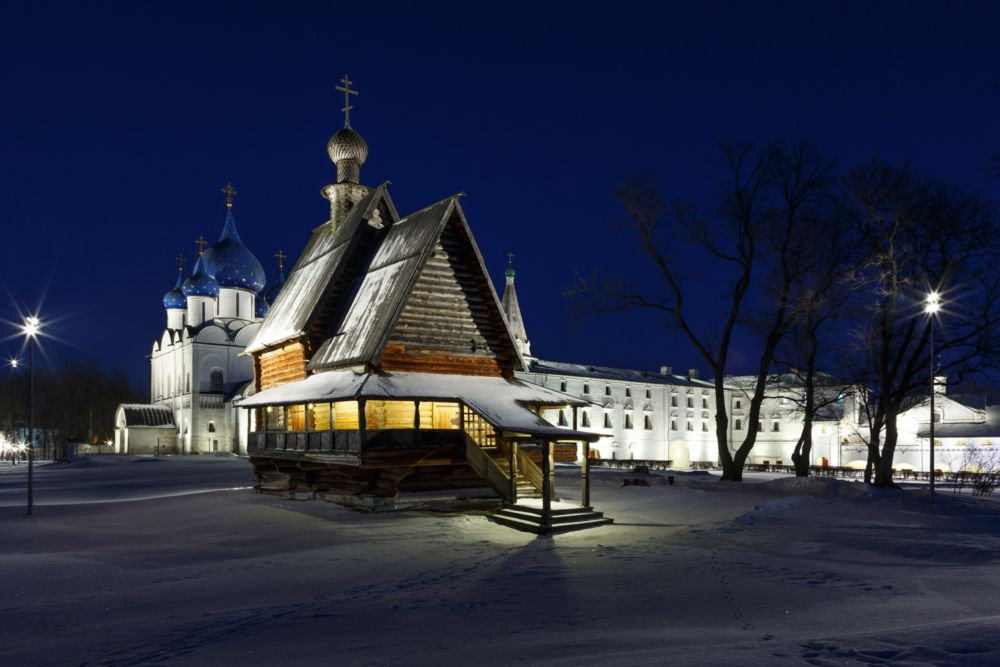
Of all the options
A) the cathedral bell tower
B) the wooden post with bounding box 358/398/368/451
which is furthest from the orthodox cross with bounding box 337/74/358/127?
the wooden post with bounding box 358/398/368/451

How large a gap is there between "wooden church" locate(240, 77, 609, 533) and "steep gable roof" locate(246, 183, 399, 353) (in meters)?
0.06

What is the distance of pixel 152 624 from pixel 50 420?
9518 centimetres

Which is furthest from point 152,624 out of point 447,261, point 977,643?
point 447,261

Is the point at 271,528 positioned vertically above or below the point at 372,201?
below

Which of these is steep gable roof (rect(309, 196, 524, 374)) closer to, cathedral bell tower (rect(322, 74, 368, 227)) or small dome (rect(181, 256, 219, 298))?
cathedral bell tower (rect(322, 74, 368, 227))

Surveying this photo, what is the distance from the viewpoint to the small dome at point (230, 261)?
70.9 metres

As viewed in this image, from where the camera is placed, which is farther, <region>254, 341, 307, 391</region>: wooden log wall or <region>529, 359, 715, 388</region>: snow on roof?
<region>529, 359, 715, 388</region>: snow on roof

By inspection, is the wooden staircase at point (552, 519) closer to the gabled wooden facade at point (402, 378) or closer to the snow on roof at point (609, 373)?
the gabled wooden facade at point (402, 378)

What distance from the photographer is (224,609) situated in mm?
10188

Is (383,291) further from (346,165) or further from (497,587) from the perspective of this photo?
(497,587)

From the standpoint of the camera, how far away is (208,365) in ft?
228

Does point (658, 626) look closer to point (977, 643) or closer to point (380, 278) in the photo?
point (977, 643)

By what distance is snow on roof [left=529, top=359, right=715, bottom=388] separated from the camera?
7156 centimetres

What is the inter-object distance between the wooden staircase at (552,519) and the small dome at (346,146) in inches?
684
